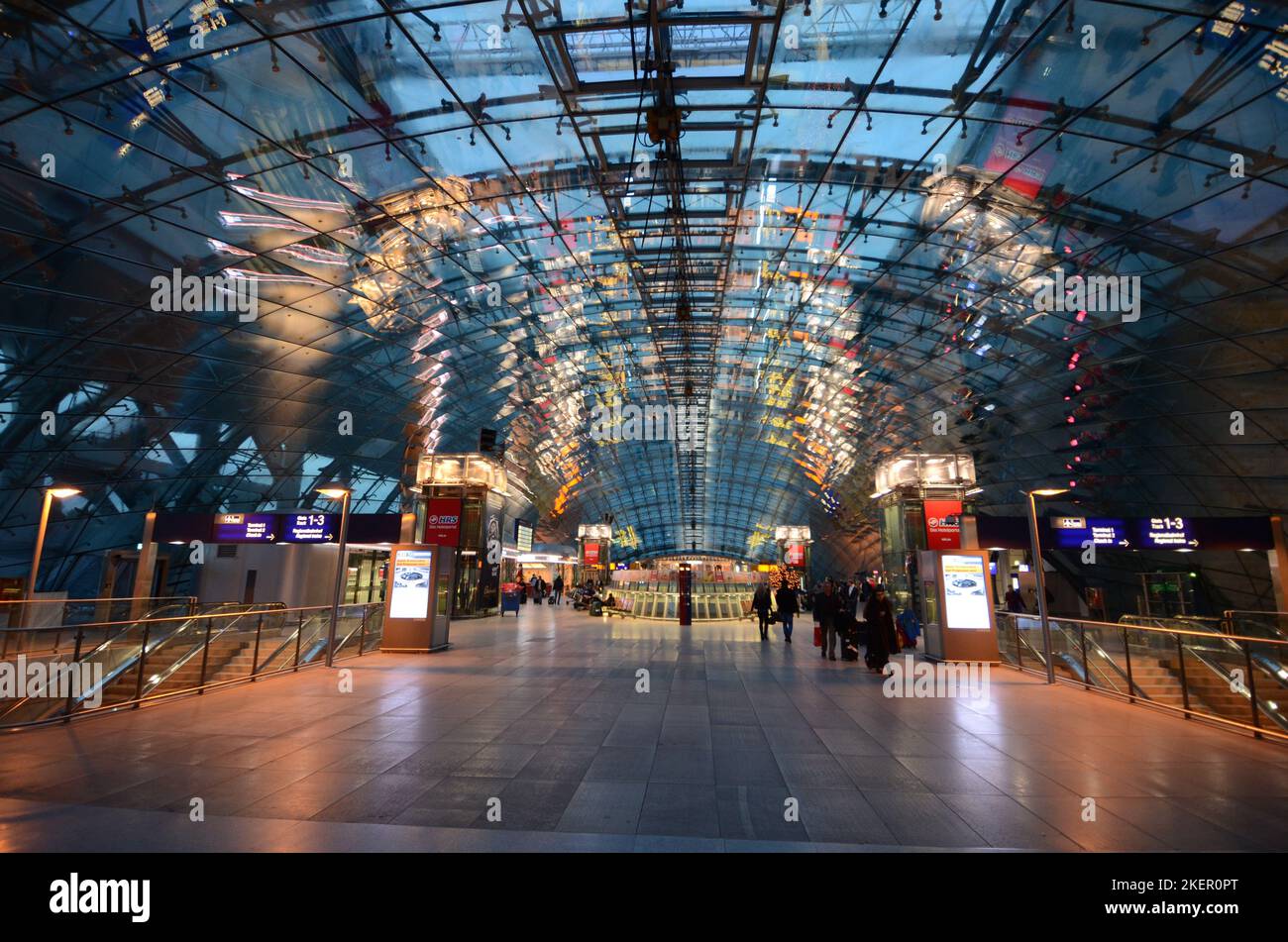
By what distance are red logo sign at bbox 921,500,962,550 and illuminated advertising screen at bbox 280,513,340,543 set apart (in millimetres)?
24295

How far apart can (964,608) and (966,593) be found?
0.37 meters

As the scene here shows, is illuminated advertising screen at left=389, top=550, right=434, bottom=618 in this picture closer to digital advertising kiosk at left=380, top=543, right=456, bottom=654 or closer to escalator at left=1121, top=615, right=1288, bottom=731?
digital advertising kiosk at left=380, top=543, right=456, bottom=654

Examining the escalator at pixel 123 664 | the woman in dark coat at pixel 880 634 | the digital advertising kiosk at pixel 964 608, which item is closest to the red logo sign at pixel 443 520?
the escalator at pixel 123 664

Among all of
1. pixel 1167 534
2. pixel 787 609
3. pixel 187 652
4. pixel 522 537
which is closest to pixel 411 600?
pixel 187 652

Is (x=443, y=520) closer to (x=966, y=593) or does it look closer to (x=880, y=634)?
(x=880, y=634)

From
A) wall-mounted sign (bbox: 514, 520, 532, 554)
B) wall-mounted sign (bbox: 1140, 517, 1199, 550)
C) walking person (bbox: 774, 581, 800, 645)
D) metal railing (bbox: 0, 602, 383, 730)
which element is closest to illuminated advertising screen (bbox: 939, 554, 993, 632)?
walking person (bbox: 774, 581, 800, 645)

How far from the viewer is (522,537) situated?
43.9 metres

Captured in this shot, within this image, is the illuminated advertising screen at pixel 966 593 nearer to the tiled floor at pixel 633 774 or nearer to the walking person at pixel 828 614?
the walking person at pixel 828 614

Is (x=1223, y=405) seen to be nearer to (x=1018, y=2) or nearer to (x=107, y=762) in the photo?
(x=1018, y=2)

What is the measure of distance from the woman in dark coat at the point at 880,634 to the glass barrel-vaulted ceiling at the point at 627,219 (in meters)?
11.3

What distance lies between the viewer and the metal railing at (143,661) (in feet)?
25.4

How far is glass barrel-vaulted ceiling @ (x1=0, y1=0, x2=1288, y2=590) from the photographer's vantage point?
12031 mm
